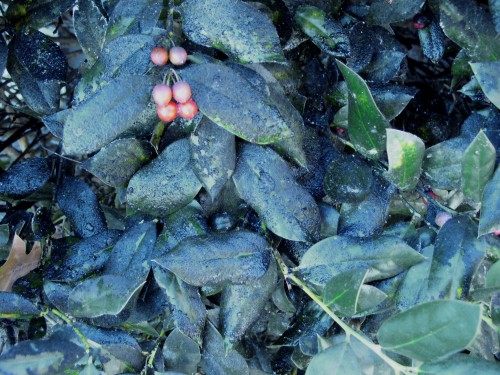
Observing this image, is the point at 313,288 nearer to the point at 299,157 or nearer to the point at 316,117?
the point at 299,157

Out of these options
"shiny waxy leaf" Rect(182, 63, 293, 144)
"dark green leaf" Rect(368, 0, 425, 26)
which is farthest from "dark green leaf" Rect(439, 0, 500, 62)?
"shiny waxy leaf" Rect(182, 63, 293, 144)

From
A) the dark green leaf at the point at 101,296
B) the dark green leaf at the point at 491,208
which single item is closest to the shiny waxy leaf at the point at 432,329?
the dark green leaf at the point at 491,208

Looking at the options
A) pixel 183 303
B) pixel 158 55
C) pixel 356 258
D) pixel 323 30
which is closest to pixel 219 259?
pixel 183 303

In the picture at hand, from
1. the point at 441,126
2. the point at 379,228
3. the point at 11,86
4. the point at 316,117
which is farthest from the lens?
the point at 11,86

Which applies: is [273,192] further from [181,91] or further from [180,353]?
[180,353]

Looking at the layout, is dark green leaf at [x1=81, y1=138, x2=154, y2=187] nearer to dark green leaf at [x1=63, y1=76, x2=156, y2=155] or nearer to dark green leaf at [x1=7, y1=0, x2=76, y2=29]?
dark green leaf at [x1=63, y1=76, x2=156, y2=155]

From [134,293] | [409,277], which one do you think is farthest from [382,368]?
[134,293]
